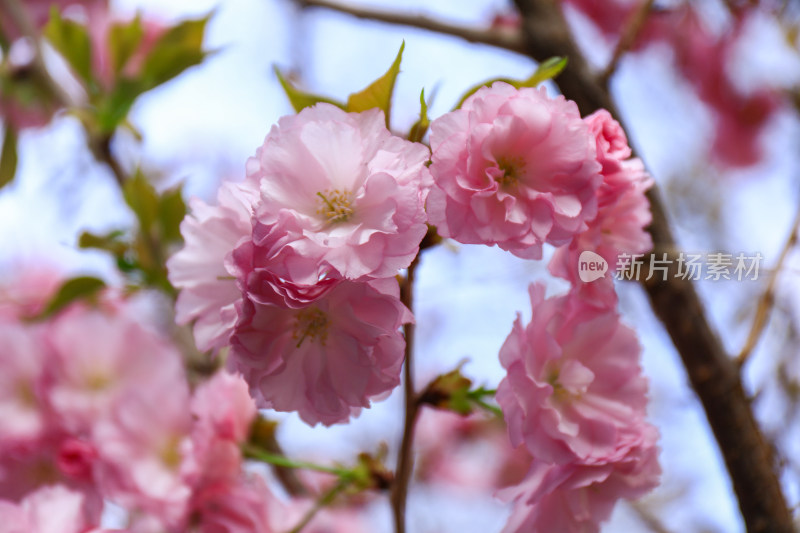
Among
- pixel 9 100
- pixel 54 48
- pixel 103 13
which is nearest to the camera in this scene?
pixel 54 48

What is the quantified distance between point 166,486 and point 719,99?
5.92 feet

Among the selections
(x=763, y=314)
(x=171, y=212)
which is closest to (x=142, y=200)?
(x=171, y=212)

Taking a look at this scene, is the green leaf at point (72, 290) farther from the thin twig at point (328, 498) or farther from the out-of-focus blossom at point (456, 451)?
the out-of-focus blossom at point (456, 451)

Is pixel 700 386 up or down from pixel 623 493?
down

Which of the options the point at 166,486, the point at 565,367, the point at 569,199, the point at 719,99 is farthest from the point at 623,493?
the point at 719,99

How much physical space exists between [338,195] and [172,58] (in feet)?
1.95

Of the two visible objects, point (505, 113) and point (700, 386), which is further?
point (700, 386)

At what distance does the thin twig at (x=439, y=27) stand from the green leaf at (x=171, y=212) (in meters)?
0.37

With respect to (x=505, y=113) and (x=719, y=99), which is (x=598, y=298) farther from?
(x=719, y=99)

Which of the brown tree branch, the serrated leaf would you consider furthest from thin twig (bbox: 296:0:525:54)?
the serrated leaf

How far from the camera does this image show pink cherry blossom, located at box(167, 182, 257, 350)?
48 centimetres

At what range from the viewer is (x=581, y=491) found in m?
0.50

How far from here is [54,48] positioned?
38.1 inches

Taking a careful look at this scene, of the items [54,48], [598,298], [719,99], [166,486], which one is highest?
[598,298]
